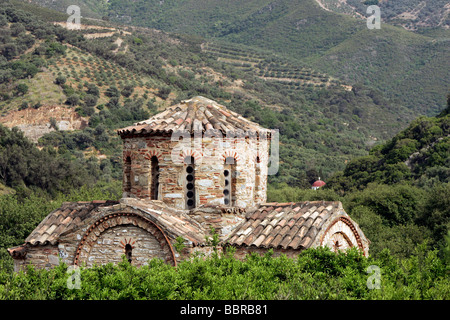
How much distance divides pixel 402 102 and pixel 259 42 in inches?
1542

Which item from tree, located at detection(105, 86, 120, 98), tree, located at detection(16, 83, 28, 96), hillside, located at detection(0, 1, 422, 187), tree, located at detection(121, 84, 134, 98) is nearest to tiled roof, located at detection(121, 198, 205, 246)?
hillside, located at detection(0, 1, 422, 187)

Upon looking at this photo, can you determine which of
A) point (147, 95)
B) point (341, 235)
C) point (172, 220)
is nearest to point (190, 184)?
point (172, 220)

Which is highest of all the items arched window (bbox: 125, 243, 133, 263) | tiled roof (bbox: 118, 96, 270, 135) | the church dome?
the church dome

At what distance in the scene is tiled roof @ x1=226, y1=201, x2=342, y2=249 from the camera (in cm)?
1166

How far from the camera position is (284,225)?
12281 mm

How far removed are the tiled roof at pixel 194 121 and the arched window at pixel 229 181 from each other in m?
0.87

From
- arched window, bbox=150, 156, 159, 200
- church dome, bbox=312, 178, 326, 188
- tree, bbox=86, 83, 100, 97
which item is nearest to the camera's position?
arched window, bbox=150, 156, 159, 200

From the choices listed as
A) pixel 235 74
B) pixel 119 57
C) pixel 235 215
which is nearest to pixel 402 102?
pixel 235 74

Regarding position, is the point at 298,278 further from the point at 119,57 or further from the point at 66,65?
the point at 119,57

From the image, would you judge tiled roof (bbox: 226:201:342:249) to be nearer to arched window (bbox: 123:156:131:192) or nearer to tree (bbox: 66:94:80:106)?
arched window (bbox: 123:156:131:192)

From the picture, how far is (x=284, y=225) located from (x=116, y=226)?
12.6 ft

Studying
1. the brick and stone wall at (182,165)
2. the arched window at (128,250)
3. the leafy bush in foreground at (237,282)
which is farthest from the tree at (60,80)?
the leafy bush in foreground at (237,282)

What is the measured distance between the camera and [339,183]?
45.1 m

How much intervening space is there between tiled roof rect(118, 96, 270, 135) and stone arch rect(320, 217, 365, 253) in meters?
3.13
